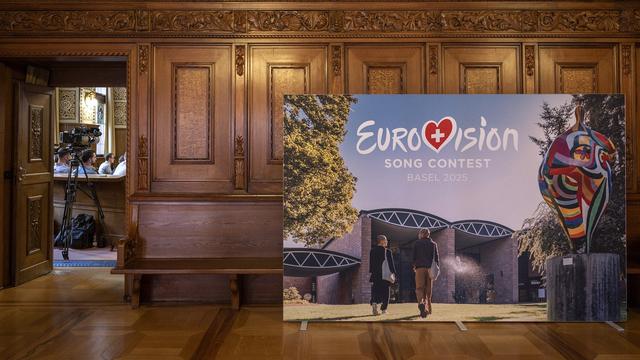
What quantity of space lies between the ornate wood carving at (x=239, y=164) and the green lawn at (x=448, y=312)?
4.52 ft

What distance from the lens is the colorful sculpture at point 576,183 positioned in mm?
3734

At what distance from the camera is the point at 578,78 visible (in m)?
4.55

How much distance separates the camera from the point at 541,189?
374 centimetres

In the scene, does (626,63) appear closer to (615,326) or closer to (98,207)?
(615,326)

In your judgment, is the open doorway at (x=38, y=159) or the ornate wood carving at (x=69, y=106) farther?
the ornate wood carving at (x=69, y=106)

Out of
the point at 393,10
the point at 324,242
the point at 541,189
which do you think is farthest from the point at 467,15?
the point at 324,242

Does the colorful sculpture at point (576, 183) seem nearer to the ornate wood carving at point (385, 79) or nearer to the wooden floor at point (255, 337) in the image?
the wooden floor at point (255, 337)

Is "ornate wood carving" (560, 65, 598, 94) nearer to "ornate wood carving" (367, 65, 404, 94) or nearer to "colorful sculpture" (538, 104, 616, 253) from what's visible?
"colorful sculpture" (538, 104, 616, 253)

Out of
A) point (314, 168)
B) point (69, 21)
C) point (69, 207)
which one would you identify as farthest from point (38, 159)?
point (314, 168)

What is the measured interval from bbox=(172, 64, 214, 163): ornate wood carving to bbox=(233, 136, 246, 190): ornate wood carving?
0.24 meters

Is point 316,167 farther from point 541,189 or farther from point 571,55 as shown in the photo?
point 571,55

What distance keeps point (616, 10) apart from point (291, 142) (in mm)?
3132

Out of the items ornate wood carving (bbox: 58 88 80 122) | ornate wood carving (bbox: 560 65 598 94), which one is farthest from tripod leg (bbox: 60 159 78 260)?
ornate wood carving (bbox: 560 65 598 94)

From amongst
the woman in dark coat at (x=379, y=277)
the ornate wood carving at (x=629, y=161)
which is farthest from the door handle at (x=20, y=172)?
the ornate wood carving at (x=629, y=161)
